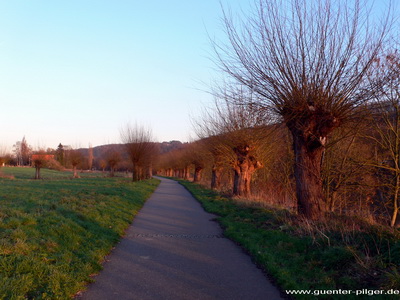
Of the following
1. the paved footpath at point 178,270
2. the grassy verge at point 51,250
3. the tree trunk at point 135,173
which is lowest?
the paved footpath at point 178,270

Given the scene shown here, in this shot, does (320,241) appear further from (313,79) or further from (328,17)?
(328,17)

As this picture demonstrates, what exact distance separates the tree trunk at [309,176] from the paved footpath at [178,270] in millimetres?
2504

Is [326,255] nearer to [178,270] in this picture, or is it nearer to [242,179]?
[178,270]

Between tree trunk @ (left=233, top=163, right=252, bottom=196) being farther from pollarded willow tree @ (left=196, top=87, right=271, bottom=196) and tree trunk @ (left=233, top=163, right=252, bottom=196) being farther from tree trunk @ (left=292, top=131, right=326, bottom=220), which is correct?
tree trunk @ (left=292, top=131, right=326, bottom=220)

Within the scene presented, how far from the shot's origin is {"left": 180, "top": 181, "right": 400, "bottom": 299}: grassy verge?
4.96m

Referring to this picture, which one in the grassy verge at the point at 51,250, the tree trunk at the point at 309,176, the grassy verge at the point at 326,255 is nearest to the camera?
the grassy verge at the point at 51,250

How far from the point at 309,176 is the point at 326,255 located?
3.47 metres

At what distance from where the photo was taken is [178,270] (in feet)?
19.3

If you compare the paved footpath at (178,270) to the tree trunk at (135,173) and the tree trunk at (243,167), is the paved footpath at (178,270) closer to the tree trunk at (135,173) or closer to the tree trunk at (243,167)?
the tree trunk at (243,167)

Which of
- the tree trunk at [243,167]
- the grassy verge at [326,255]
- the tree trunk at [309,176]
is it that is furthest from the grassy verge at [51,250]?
the tree trunk at [243,167]

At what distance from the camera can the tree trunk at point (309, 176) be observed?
9141mm

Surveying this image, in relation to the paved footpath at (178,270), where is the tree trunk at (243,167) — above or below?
above

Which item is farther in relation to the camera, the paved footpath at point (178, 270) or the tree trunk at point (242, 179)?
the tree trunk at point (242, 179)

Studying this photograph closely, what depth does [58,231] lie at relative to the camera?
732 cm
